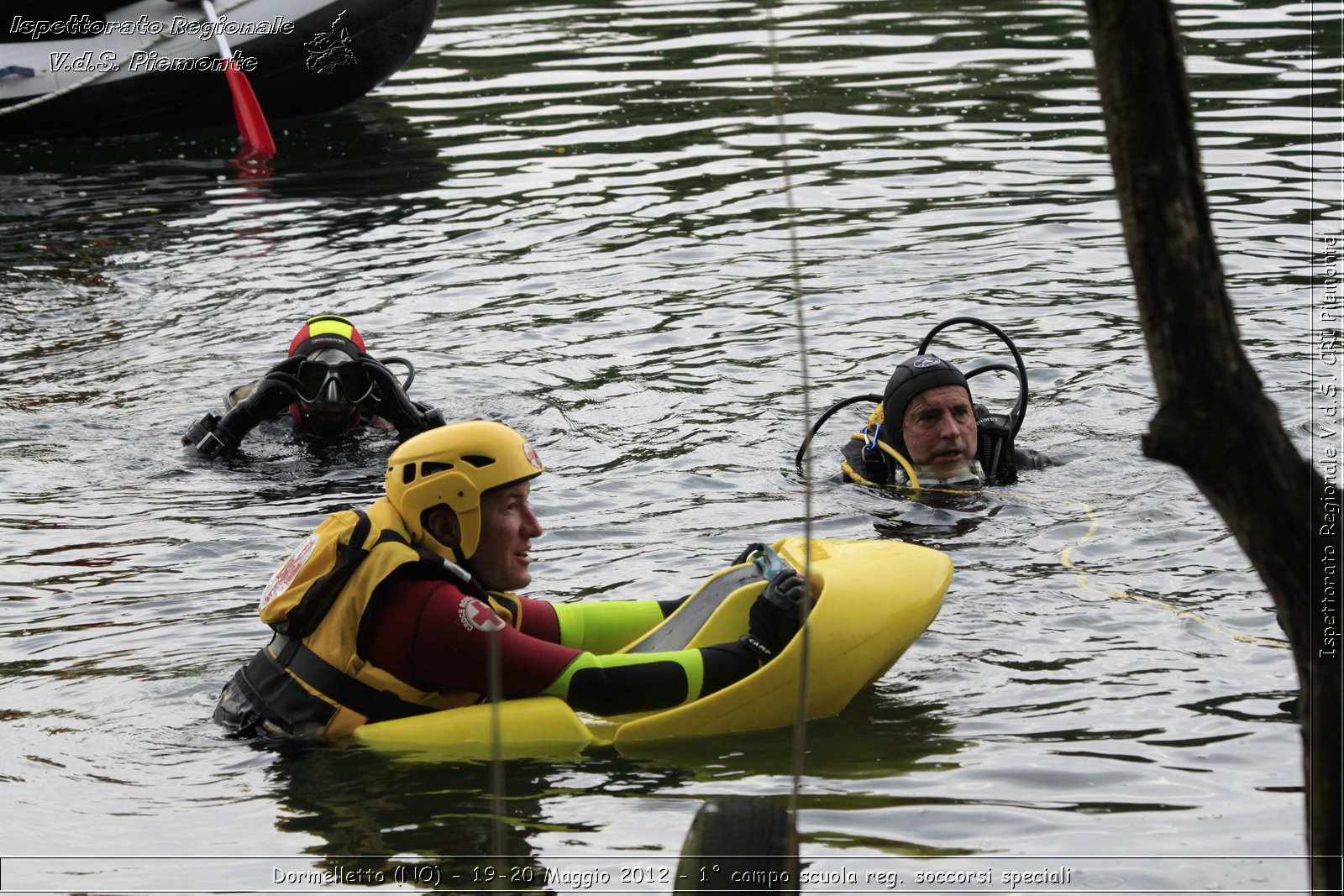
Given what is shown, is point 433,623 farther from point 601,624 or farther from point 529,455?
point 601,624

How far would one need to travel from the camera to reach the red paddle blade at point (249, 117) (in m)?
17.2

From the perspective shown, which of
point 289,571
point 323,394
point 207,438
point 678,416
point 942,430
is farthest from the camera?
point 678,416

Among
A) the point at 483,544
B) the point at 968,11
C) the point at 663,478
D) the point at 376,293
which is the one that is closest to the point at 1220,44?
the point at 968,11

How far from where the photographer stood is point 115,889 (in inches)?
175

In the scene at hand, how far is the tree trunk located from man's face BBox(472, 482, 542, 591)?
2.95 metres

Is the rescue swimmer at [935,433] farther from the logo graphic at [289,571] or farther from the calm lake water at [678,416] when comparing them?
the logo graphic at [289,571]

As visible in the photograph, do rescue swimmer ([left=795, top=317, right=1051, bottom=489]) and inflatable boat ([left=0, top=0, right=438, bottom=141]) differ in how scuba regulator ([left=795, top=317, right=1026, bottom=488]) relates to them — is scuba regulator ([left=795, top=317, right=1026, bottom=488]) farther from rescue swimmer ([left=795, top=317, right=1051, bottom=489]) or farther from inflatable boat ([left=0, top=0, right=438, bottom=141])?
inflatable boat ([left=0, top=0, right=438, bottom=141])

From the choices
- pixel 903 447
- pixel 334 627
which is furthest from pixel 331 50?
pixel 334 627

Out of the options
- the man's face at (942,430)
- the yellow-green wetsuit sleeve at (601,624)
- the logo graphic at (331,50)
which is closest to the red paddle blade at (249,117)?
the logo graphic at (331,50)

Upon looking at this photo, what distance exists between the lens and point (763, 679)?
529 cm

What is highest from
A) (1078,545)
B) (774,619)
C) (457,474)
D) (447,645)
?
(457,474)

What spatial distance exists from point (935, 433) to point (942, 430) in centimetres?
4

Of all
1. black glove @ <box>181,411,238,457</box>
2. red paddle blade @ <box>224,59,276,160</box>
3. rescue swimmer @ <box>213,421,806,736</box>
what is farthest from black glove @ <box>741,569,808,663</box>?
red paddle blade @ <box>224,59,276,160</box>

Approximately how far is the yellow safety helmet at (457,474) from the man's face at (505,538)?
0.13ft
